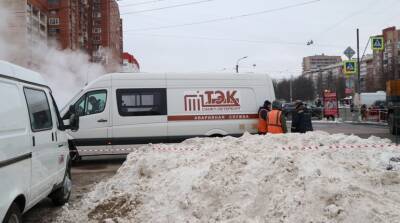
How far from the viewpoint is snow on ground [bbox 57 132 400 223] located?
5.26 m

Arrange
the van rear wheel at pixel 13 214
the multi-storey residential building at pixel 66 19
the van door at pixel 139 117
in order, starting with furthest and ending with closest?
1. the multi-storey residential building at pixel 66 19
2. the van door at pixel 139 117
3. the van rear wheel at pixel 13 214

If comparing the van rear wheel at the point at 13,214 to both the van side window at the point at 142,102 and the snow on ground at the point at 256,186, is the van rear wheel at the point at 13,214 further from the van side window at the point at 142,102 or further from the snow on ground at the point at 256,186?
the van side window at the point at 142,102

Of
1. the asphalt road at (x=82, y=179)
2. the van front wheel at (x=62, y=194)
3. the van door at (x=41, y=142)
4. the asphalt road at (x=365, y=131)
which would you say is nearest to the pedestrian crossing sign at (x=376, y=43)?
the asphalt road at (x=365, y=131)

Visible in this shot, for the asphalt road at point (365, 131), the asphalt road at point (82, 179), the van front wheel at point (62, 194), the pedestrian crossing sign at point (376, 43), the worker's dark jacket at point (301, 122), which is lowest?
the asphalt road at point (82, 179)

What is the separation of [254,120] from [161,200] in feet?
27.4

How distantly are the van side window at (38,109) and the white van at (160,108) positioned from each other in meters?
6.46

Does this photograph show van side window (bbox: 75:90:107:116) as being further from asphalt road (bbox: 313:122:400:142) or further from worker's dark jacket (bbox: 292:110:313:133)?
asphalt road (bbox: 313:122:400:142)

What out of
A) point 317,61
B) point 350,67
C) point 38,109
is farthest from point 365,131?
point 317,61

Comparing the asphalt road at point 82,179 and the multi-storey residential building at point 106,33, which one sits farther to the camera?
the multi-storey residential building at point 106,33

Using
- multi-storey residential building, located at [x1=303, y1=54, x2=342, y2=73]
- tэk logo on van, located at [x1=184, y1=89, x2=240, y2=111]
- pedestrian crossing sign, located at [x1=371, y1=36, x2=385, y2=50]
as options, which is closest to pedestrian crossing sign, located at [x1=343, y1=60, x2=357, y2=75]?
pedestrian crossing sign, located at [x1=371, y1=36, x2=385, y2=50]

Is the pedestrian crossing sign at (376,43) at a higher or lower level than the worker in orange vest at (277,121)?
higher

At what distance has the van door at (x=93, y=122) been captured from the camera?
13.4m

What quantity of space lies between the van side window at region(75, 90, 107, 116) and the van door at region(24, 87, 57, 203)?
6475 millimetres

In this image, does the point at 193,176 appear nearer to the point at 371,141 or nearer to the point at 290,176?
the point at 290,176
